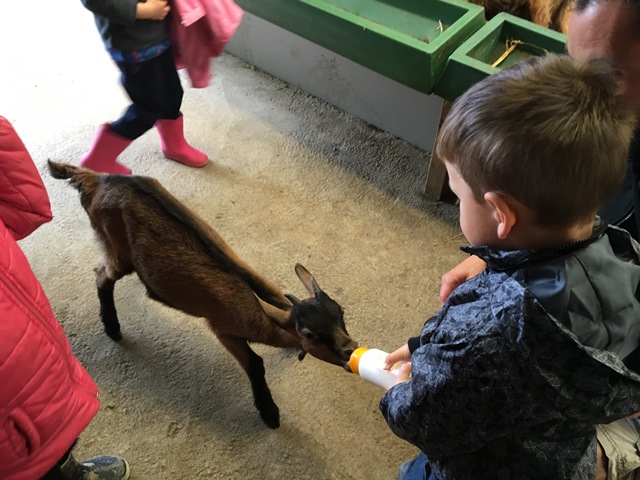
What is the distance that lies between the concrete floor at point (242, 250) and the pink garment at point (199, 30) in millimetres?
587

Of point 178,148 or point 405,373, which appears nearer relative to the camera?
point 405,373

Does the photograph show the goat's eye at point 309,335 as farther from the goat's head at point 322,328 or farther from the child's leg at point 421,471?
the child's leg at point 421,471

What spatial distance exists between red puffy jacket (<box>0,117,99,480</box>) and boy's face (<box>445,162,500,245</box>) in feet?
2.76

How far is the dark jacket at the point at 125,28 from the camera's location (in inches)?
74.1

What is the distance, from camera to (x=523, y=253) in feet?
3.02

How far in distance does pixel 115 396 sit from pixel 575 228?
1.63m

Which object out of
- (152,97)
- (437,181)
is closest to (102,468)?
(152,97)

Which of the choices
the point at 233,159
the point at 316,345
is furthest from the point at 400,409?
the point at 233,159

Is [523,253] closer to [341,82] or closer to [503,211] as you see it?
[503,211]

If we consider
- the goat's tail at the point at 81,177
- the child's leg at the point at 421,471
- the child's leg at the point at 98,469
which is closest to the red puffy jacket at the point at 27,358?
the child's leg at the point at 98,469

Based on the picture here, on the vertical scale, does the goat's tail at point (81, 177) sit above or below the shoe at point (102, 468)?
above

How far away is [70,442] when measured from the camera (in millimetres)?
1259

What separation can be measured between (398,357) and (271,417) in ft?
2.31

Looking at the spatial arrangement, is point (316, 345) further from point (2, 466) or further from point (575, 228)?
point (575, 228)
